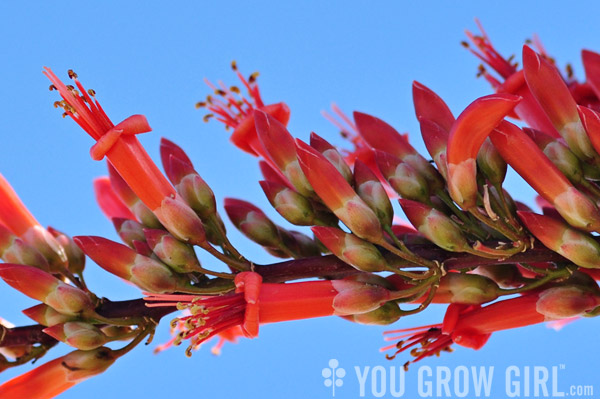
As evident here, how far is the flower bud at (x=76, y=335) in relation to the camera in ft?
7.96

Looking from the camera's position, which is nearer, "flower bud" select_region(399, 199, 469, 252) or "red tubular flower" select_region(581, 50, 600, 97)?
"flower bud" select_region(399, 199, 469, 252)

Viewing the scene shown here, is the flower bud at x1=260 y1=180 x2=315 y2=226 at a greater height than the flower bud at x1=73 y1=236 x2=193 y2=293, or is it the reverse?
the flower bud at x1=260 y1=180 x2=315 y2=226

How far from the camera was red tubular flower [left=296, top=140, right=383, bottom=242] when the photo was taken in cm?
237

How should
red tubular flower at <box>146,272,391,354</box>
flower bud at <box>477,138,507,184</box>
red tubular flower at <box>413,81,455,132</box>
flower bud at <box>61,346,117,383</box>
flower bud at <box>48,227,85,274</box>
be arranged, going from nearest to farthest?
1. red tubular flower at <box>146,272,391,354</box>
2. flower bud at <box>477,138,507,184</box>
3. flower bud at <box>61,346,117,383</box>
4. red tubular flower at <box>413,81,455,132</box>
5. flower bud at <box>48,227,85,274</box>

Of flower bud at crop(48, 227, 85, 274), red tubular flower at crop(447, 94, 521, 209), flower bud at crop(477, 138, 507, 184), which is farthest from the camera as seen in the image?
flower bud at crop(48, 227, 85, 274)

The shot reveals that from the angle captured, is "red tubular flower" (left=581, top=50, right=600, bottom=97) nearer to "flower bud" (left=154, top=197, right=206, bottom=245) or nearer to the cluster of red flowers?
the cluster of red flowers

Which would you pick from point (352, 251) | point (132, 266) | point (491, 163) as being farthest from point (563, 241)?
point (132, 266)

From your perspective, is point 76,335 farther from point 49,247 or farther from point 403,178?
point 403,178

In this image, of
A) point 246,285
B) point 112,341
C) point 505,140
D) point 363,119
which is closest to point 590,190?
point 505,140

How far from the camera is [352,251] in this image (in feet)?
7.68

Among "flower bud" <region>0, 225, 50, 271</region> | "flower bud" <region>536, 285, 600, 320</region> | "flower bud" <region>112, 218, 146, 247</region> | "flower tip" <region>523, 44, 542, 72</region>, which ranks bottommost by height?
"flower bud" <region>536, 285, 600, 320</region>

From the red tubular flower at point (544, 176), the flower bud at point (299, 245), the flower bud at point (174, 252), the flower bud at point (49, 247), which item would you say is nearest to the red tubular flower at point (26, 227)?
the flower bud at point (49, 247)

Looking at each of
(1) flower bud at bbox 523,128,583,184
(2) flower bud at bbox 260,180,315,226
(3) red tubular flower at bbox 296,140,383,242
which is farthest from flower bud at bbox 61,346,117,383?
(1) flower bud at bbox 523,128,583,184

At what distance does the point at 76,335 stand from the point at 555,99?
59.3 inches
